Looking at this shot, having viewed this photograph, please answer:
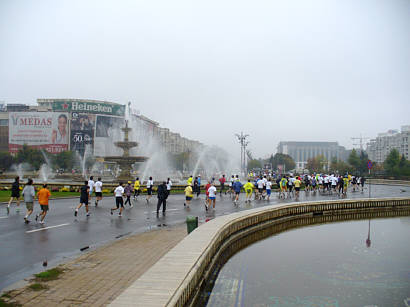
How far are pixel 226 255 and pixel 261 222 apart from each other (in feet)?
17.2

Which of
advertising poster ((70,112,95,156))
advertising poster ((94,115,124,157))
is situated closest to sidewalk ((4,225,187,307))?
advertising poster ((70,112,95,156))

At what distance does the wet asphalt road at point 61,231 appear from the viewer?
900 centimetres

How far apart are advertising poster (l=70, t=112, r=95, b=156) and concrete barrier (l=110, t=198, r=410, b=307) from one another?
104 metres

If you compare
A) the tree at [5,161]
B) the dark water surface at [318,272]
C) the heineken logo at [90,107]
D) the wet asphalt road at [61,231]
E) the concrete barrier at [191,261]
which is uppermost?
the heineken logo at [90,107]

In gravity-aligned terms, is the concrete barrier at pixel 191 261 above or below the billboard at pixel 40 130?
below

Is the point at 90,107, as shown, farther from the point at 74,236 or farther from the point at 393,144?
the point at 393,144

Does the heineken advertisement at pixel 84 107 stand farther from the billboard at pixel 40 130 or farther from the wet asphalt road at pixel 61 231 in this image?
the wet asphalt road at pixel 61 231

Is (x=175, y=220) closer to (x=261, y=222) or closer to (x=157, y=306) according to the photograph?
(x=261, y=222)

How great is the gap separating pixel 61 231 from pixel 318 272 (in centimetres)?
906

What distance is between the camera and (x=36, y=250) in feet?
33.4

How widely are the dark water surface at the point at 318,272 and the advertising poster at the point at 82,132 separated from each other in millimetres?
107588

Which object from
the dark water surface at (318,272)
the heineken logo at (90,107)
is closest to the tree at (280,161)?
the heineken logo at (90,107)

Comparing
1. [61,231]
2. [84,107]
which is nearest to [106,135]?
[84,107]

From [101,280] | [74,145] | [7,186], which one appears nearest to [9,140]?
[74,145]
